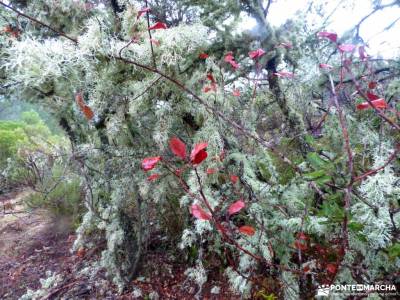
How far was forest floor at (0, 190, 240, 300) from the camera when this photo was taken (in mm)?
1905

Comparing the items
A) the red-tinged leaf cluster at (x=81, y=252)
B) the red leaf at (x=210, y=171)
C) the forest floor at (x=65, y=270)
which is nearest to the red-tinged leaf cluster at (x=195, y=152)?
the red leaf at (x=210, y=171)

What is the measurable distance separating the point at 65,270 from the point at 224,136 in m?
1.88

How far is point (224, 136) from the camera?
4.87 feet

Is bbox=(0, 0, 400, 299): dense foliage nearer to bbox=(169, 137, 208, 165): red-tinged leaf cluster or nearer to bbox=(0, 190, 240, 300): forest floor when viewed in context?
bbox=(169, 137, 208, 165): red-tinged leaf cluster

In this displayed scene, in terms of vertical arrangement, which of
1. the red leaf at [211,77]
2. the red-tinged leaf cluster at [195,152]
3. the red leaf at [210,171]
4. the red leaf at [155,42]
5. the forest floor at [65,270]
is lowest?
the forest floor at [65,270]

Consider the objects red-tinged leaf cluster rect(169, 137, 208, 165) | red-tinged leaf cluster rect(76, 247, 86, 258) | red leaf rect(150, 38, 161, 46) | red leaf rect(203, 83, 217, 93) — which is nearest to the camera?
red-tinged leaf cluster rect(169, 137, 208, 165)

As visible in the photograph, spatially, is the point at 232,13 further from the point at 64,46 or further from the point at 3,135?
the point at 3,135

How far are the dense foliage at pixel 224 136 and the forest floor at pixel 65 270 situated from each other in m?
0.13

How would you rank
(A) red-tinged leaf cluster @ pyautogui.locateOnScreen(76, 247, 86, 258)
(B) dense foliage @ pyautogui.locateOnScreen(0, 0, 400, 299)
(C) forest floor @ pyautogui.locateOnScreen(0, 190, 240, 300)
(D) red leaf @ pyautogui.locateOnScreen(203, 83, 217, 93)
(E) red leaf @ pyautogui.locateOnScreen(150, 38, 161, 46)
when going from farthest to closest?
→ (A) red-tinged leaf cluster @ pyautogui.locateOnScreen(76, 247, 86, 258) → (C) forest floor @ pyautogui.locateOnScreen(0, 190, 240, 300) → (D) red leaf @ pyautogui.locateOnScreen(203, 83, 217, 93) → (E) red leaf @ pyautogui.locateOnScreen(150, 38, 161, 46) → (B) dense foliage @ pyautogui.locateOnScreen(0, 0, 400, 299)

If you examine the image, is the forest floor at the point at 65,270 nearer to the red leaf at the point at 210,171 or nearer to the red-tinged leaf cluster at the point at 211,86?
the red leaf at the point at 210,171

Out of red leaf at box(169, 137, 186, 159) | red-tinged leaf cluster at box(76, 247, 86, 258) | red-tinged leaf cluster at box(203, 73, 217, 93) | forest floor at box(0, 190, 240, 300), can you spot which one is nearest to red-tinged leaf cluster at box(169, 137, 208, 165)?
red leaf at box(169, 137, 186, 159)

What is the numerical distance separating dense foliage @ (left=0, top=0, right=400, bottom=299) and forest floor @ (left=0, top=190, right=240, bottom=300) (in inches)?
5.1

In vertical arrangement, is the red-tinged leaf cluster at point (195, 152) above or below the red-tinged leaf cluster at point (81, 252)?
above

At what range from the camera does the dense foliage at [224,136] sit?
107cm
